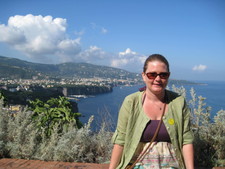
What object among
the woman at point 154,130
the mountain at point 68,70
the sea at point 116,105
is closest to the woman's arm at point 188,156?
the woman at point 154,130

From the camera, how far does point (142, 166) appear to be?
1532 millimetres

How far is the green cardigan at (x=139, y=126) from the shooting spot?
5.06ft

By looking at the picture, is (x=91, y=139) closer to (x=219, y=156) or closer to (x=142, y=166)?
(x=142, y=166)

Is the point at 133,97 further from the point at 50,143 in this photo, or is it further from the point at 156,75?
the point at 50,143

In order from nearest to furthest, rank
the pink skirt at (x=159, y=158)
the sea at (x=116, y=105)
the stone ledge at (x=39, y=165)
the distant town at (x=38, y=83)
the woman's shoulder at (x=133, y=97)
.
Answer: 1. the pink skirt at (x=159, y=158)
2. the woman's shoulder at (x=133, y=97)
3. the stone ledge at (x=39, y=165)
4. the sea at (x=116, y=105)
5. the distant town at (x=38, y=83)

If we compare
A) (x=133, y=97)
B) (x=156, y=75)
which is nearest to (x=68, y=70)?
(x=133, y=97)

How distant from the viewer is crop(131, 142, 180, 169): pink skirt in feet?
4.93

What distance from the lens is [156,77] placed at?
153 centimetres

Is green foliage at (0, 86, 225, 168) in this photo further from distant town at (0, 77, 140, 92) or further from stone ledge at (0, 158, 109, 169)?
distant town at (0, 77, 140, 92)

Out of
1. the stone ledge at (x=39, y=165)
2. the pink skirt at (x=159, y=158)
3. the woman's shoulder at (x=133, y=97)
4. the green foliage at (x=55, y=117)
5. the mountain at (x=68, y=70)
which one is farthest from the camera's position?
the mountain at (x=68, y=70)

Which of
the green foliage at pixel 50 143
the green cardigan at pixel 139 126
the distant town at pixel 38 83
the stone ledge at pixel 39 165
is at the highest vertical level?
the green cardigan at pixel 139 126

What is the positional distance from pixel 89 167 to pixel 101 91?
6670cm

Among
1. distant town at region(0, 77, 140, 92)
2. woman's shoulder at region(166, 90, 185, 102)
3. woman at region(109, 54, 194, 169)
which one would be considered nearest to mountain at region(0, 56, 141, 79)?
distant town at region(0, 77, 140, 92)

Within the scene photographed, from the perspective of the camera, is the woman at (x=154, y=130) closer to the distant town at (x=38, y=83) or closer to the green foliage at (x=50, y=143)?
the green foliage at (x=50, y=143)
